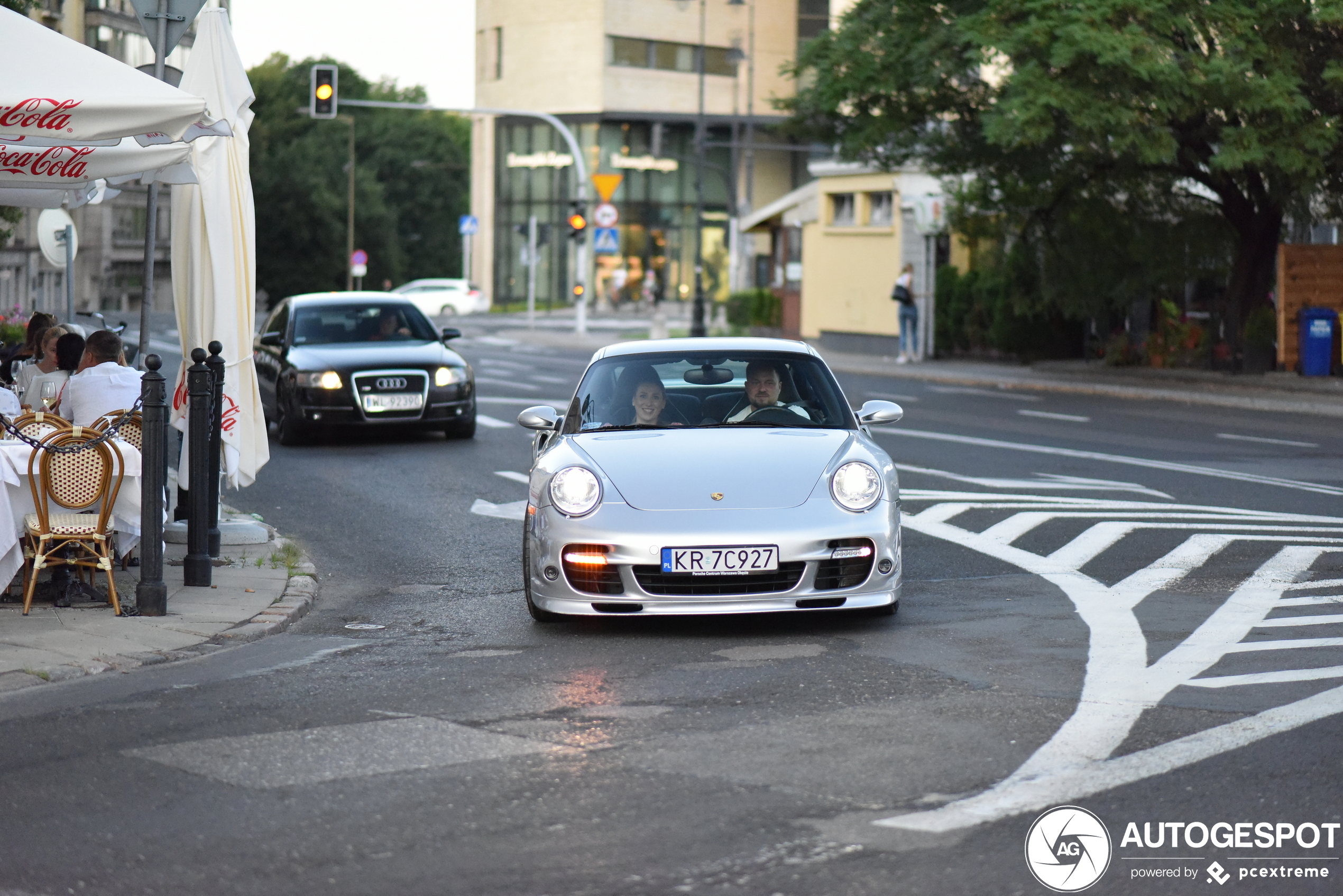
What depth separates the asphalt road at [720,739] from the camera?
4594mm

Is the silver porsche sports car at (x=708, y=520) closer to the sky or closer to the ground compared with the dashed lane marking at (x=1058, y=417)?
closer to the sky

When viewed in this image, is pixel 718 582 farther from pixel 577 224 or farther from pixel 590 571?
pixel 577 224

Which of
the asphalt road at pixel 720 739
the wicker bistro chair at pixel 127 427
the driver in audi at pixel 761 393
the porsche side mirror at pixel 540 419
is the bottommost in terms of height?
the asphalt road at pixel 720 739

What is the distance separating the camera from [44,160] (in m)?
8.48

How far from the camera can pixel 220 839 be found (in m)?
4.84

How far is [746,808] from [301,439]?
14150 mm

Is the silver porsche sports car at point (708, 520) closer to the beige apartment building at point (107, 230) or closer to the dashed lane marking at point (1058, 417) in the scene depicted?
the dashed lane marking at point (1058, 417)

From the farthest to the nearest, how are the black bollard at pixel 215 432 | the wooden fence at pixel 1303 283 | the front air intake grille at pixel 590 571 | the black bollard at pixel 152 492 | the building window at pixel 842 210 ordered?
the building window at pixel 842 210 < the wooden fence at pixel 1303 283 < the black bollard at pixel 215 432 < the black bollard at pixel 152 492 < the front air intake grille at pixel 590 571

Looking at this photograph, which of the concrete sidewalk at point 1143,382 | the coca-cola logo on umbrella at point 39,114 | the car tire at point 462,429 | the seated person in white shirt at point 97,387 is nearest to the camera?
the coca-cola logo on umbrella at point 39,114

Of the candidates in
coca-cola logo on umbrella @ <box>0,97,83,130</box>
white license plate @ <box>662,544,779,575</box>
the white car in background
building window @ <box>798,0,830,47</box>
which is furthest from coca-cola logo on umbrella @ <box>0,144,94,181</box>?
building window @ <box>798,0,830,47</box>

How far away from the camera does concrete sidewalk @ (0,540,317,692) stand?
740 centimetres

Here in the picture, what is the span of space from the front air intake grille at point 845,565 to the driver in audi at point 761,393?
3.88 feet

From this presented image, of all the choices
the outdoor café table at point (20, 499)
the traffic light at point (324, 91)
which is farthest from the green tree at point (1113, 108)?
the outdoor café table at point (20, 499)

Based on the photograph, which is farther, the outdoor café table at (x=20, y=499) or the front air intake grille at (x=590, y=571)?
the outdoor café table at (x=20, y=499)
